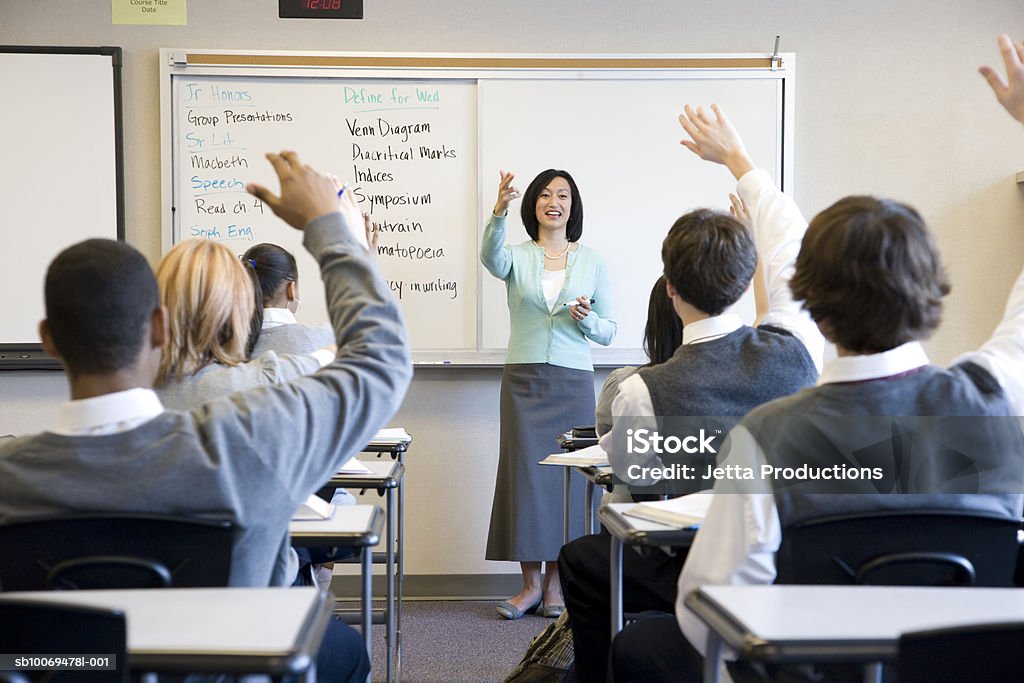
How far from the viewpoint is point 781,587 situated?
113cm

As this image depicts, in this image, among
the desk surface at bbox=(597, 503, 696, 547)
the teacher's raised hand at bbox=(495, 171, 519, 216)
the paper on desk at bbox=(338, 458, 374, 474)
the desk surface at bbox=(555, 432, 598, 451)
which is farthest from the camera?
the teacher's raised hand at bbox=(495, 171, 519, 216)

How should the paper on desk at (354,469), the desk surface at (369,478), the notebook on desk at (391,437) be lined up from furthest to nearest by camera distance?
1. the notebook on desk at (391,437)
2. the paper on desk at (354,469)
3. the desk surface at (369,478)

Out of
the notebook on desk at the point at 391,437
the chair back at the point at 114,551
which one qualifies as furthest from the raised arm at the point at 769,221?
the chair back at the point at 114,551

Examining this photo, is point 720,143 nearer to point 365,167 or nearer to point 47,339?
point 47,339

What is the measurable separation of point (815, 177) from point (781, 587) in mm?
3362

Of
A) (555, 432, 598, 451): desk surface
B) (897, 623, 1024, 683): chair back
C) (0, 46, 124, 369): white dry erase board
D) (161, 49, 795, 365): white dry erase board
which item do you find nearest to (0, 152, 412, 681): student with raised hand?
(897, 623, 1024, 683): chair back

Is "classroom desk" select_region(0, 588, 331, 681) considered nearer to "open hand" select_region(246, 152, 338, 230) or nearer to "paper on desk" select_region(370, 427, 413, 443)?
"open hand" select_region(246, 152, 338, 230)

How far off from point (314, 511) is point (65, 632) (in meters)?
0.80

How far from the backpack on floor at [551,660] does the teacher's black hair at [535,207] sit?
181 cm

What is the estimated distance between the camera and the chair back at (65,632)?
2.94 ft

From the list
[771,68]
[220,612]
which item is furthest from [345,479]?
[771,68]

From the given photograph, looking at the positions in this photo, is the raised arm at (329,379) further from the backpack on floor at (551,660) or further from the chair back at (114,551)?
the backpack on floor at (551,660)

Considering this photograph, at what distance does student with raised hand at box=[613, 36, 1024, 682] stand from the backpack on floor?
1.27 m

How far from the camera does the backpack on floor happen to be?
258 cm
